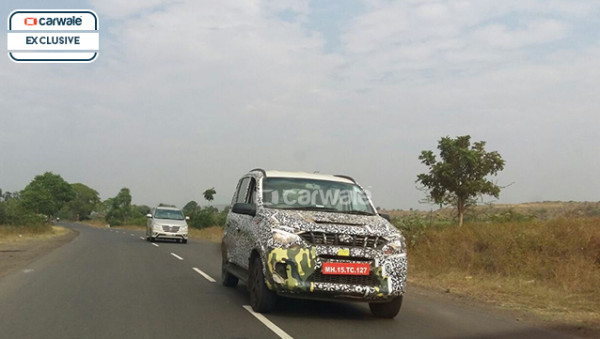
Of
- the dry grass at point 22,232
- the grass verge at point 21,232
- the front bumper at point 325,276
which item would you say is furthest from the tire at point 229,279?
the grass verge at point 21,232

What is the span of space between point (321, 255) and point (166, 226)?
22059 mm

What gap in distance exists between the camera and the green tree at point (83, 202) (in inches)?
6255

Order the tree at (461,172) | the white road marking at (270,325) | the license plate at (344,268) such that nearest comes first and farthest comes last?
the white road marking at (270,325) → the license plate at (344,268) → the tree at (461,172)

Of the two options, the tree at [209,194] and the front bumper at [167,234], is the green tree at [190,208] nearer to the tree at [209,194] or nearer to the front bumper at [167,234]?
the tree at [209,194]

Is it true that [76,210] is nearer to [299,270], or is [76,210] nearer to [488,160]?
[488,160]

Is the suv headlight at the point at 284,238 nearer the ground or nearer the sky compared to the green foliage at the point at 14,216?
nearer the ground

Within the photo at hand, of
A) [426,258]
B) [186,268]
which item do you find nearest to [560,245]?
[426,258]

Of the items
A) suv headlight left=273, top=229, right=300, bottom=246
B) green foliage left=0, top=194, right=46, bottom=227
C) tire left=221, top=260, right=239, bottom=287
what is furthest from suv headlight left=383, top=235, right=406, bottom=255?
green foliage left=0, top=194, right=46, bottom=227

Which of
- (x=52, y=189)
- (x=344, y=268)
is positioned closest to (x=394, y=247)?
(x=344, y=268)

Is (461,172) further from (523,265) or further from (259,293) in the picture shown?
(259,293)

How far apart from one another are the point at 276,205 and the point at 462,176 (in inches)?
806

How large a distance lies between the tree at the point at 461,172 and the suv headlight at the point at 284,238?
20.9m

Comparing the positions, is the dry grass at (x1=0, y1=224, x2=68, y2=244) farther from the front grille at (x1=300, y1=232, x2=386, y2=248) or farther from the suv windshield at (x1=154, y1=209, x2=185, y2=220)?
the front grille at (x1=300, y1=232, x2=386, y2=248)

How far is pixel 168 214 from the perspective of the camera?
96.8ft
